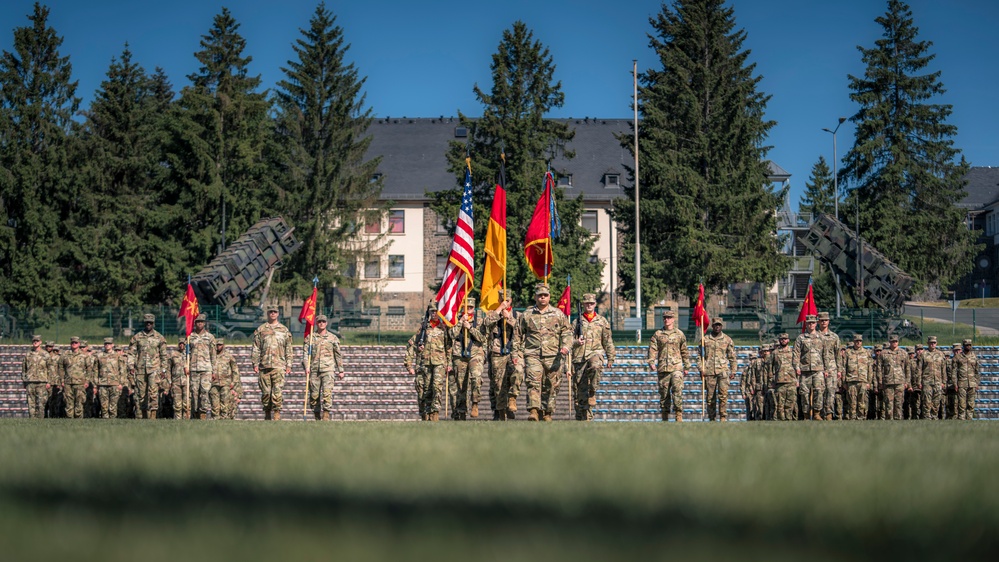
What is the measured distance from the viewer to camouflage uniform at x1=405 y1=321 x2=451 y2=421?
832 inches

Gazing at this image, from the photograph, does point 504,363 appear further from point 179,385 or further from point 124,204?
point 124,204

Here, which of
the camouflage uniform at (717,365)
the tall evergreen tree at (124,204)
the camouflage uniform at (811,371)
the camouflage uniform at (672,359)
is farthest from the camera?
the tall evergreen tree at (124,204)

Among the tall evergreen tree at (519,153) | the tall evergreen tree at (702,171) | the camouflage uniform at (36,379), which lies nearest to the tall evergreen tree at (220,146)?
the tall evergreen tree at (519,153)

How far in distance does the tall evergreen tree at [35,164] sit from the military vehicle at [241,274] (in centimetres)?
1113

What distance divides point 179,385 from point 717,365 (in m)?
12.1

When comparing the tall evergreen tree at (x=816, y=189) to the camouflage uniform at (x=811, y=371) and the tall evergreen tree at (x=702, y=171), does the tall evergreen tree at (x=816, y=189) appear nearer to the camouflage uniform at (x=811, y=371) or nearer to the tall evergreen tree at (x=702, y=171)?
the tall evergreen tree at (x=702, y=171)

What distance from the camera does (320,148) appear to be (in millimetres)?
56531

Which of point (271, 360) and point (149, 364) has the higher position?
point (271, 360)

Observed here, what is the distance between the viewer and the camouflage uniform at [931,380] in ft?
91.9

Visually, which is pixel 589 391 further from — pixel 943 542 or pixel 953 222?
pixel 953 222

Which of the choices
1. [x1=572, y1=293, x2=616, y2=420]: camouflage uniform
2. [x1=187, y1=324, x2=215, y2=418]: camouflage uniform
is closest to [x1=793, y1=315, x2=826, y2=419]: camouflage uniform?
[x1=572, y1=293, x2=616, y2=420]: camouflage uniform

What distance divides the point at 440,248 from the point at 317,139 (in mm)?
18722

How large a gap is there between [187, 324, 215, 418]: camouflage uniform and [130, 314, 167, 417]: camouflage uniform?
2.17 metres

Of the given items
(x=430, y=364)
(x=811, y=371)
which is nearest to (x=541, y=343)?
(x=430, y=364)
